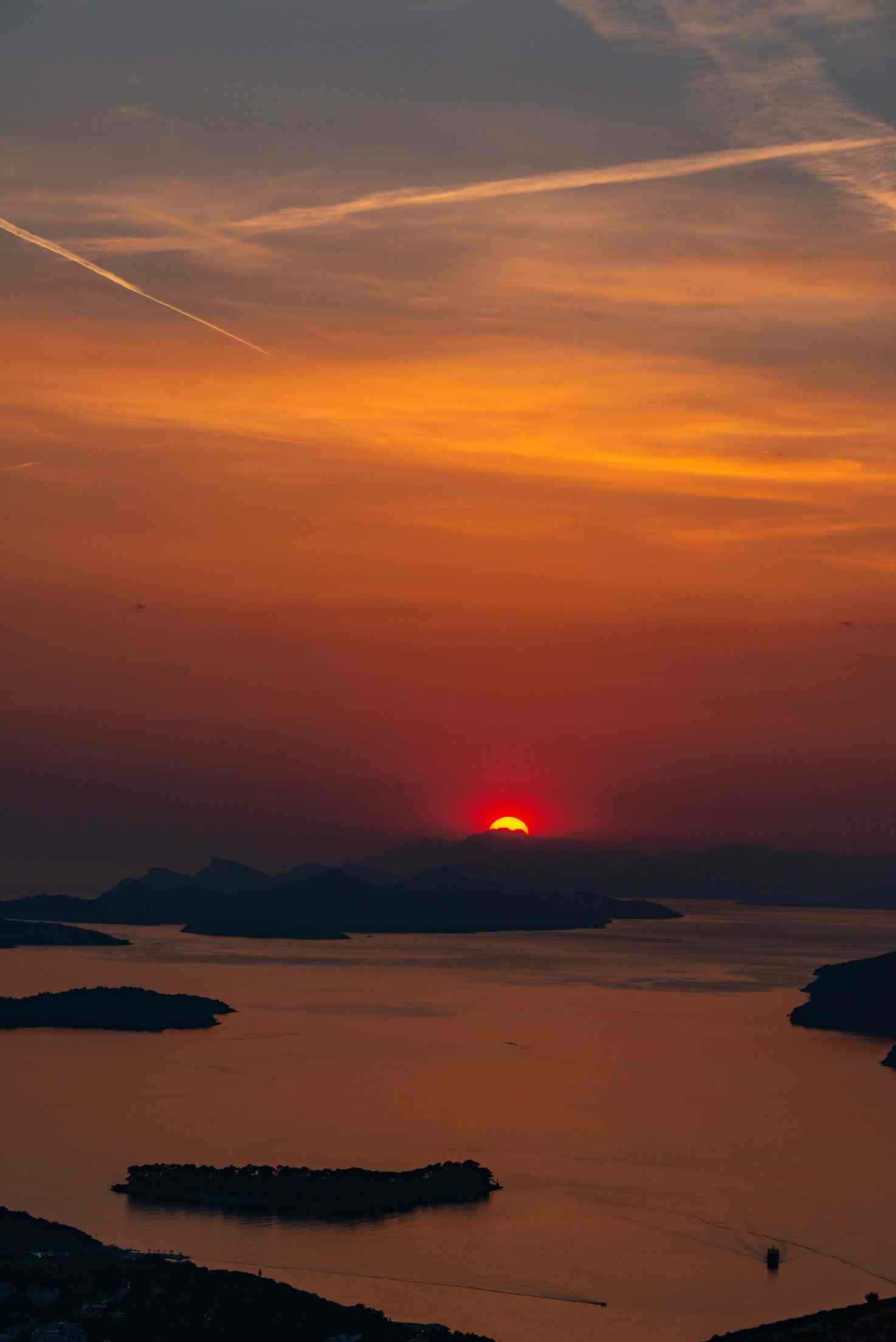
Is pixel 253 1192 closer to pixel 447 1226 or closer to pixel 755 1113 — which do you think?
pixel 447 1226

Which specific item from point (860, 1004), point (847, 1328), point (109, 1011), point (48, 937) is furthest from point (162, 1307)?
point (48, 937)

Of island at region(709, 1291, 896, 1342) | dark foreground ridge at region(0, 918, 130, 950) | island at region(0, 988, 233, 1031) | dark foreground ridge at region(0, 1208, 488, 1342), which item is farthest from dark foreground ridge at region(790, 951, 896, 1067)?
dark foreground ridge at region(0, 918, 130, 950)

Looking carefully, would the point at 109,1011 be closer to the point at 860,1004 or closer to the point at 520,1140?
the point at 520,1140

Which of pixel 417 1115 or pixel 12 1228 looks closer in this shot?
pixel 12 1228

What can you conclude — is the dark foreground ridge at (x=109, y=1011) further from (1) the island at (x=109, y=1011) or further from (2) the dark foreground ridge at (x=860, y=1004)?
(2) the dark foreground ridge at (x=860, y=1004)

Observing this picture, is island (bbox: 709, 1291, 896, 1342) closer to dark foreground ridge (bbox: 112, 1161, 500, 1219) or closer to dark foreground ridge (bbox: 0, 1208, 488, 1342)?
dark foreground ridge (bbox: 0, 1208, 488, 1342)

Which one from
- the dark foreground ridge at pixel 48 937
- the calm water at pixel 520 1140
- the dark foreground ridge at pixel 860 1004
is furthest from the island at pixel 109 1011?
the dark foreground ridge at pixel 48 937

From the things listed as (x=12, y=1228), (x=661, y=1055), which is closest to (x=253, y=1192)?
(x=12, y=1228)
